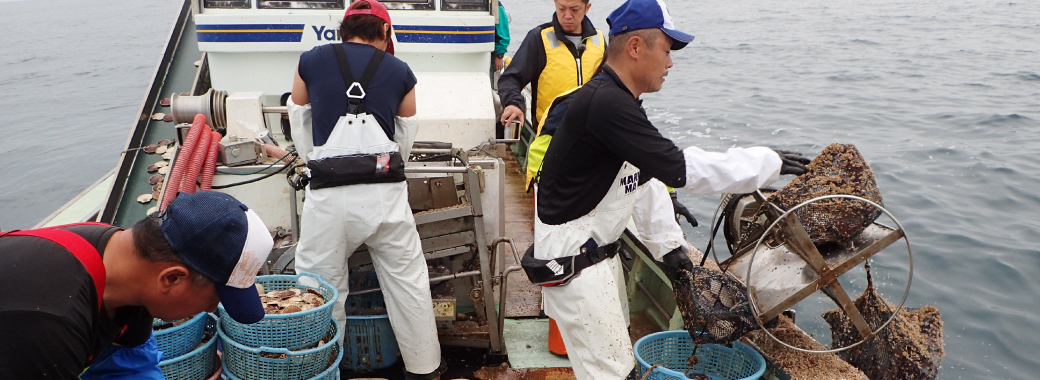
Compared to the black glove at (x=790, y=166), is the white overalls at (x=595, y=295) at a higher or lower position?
lower

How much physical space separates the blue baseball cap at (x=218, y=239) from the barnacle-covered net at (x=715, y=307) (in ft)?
6.72

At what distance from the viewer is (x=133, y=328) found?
2.12 m

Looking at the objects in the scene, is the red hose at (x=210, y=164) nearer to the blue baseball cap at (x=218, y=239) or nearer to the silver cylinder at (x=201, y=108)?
the silver cylinder at (x=201, y=108)

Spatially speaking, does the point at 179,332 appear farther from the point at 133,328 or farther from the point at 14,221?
the point at 14,221

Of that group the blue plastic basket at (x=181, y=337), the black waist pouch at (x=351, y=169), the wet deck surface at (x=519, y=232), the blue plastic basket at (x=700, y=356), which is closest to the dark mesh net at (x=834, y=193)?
the blue plastic basket at (x=700, y=356)

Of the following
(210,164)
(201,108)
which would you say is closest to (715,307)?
(210,164)

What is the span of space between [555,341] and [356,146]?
1732 mm

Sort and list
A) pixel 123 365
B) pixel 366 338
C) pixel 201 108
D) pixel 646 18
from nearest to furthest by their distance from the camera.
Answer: pixel 123 365, pixel 646 18, pixel 366 338, pixel 201 108

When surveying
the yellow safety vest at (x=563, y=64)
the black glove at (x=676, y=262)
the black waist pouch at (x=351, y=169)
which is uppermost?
the yellow safety vest at (x=563, y=64)

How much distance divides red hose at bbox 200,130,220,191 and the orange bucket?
2268 millimetres

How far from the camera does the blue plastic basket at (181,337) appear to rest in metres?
3.01

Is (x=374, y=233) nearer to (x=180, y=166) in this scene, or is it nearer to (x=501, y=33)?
(x=180, y=166)

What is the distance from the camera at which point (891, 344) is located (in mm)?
3338

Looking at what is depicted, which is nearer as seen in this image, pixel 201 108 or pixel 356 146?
pixel 356 146
